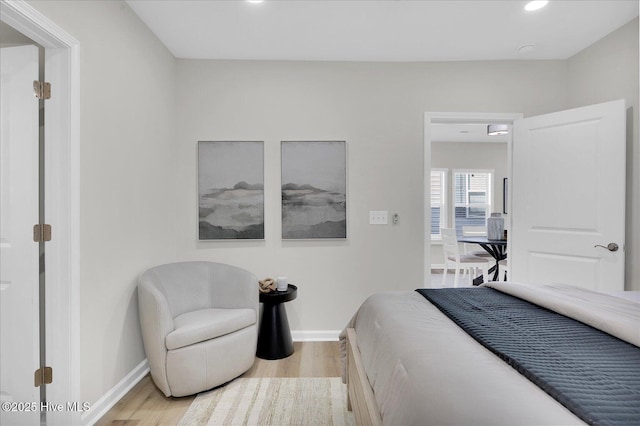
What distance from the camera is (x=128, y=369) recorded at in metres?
2.22

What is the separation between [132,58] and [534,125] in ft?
10.9

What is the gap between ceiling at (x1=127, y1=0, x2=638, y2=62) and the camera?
222cm

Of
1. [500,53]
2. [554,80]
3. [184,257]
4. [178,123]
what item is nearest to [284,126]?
[178,123]

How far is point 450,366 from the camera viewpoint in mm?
922

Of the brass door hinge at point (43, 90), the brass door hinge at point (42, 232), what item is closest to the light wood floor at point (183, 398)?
the brass door hinge at point (42, 232)

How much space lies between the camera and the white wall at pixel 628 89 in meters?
2.39

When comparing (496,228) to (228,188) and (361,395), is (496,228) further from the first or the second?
(361,395)

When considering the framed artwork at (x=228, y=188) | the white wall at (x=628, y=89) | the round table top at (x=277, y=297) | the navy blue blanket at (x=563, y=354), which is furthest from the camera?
the framed artwork at (x=228, y=188)

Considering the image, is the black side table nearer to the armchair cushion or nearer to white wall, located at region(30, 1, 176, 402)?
the armchair cushion

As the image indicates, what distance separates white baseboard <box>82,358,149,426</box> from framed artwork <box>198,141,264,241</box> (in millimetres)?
1149

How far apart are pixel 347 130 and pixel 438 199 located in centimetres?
423

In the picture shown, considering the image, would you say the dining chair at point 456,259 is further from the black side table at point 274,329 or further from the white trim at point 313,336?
the black side table at point 274,329

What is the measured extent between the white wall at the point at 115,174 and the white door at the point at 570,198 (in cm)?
321

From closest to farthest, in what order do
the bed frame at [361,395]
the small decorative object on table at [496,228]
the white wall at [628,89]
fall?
1. the bed frame at [361,395]
2. the white wall at [628,89]
3. the small decorative object on table at [496,228]
